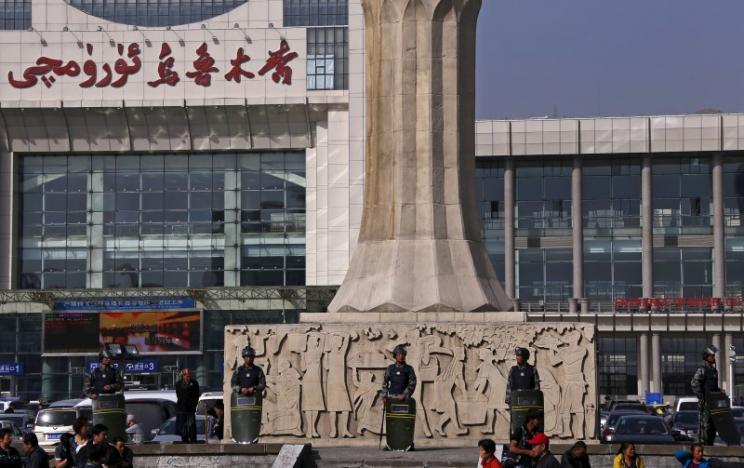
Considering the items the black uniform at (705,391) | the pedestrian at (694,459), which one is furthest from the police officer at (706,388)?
the pedestrian at (694,459)

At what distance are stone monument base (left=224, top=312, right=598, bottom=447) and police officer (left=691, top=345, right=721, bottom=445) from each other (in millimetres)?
Answer: 2284

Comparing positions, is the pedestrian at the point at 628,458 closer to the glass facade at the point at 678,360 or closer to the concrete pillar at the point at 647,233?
the glass facade at the point at 678,360

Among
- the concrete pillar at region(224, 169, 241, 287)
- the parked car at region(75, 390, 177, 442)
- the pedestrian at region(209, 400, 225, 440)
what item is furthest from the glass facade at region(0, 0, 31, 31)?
the pedestrian at region(209, 400, 225, 440)

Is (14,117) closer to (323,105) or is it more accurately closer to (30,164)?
(30,164)

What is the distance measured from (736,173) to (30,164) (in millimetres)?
38153

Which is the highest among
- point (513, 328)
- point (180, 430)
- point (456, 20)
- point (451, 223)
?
point (456, 20)

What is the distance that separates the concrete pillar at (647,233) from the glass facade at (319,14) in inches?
718

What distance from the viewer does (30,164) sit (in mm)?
87188

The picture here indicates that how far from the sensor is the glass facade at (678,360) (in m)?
84.2

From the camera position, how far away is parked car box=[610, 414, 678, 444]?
3444 centimetres

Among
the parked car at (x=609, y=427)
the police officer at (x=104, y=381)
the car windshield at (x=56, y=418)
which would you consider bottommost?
the parked car at (x=609, y=427)

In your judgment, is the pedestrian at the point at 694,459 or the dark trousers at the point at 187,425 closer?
the pedestrian at the point at 694,459

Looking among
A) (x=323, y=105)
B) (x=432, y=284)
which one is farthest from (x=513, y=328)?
(x=323, y=105)

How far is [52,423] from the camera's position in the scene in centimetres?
3816
